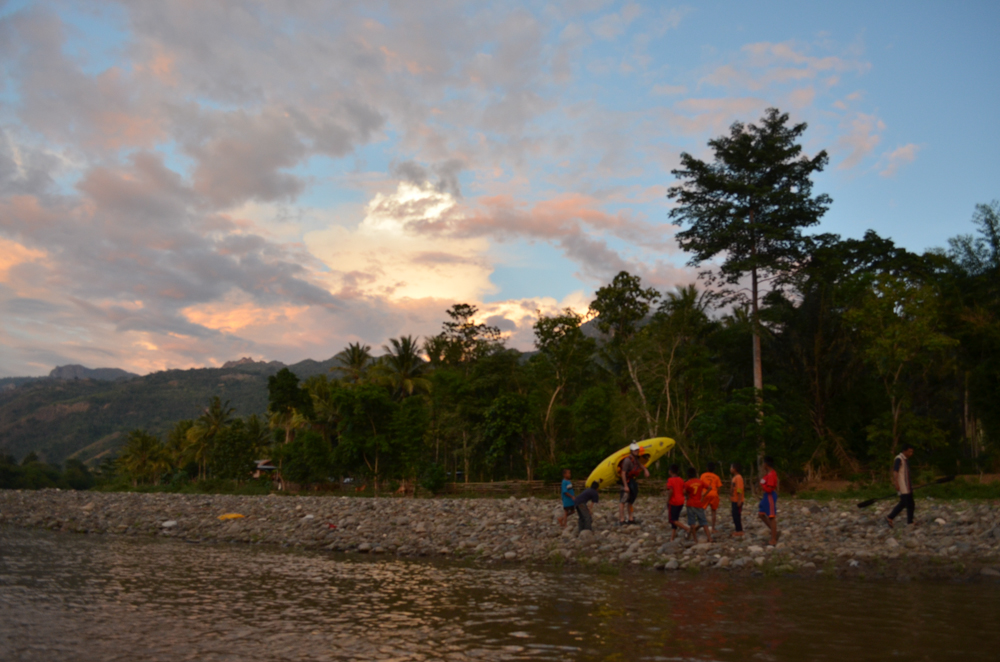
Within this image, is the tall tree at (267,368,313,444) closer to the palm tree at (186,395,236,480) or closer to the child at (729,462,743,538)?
the palm tree at (186,395,236,480)

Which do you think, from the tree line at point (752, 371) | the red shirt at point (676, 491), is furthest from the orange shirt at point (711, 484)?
the tree line at point (752, 371)

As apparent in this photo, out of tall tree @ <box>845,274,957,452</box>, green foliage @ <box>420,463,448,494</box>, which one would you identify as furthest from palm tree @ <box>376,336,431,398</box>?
tall tree @ <box>845,274,957,452</box>

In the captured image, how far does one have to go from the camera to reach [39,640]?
804cm

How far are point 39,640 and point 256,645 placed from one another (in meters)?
2.67

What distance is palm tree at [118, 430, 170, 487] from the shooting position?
77056 millimetres

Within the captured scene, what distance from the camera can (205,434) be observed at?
70.1m

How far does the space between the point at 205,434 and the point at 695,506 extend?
65816 millimetres

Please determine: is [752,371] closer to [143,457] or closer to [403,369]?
[403,369]

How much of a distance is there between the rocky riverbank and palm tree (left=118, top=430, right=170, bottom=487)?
54832mm

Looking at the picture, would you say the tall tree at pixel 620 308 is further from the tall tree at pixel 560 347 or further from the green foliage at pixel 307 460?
the green foliage at pixel 307 460

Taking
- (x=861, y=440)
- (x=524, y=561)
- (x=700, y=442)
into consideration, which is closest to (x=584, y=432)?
(x=700, y=442)

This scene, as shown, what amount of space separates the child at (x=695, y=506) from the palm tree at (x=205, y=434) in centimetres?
6139

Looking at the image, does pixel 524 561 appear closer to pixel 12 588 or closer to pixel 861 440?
pixel 12 588

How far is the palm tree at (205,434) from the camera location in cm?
6925
